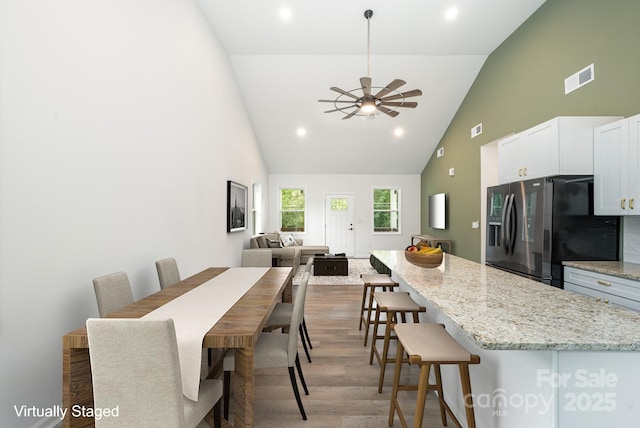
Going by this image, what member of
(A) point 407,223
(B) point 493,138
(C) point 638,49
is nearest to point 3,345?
(C) point 638,49

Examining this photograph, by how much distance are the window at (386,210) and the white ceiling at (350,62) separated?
119 centimetres

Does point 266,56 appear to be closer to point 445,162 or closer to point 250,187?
point 250,187

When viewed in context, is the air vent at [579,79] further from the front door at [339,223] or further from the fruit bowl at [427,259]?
the front door at [339,223]

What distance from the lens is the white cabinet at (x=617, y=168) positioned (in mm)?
2402

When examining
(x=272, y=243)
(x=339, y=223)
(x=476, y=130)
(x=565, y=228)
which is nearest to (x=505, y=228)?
(x=565, y=228)

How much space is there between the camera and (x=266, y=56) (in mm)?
5449

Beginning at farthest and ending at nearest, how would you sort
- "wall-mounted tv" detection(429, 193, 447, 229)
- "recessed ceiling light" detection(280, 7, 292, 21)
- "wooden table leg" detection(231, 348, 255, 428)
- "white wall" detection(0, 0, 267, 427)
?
"wall-mounted tv" detection(429, 193, 447, 229) < "recessed ceiling light" detection(280, 7, 292, 21) < "white wall" detection(0, 0, 267, 427) < "wooden table leg" detection(231, 348, 255, 428)

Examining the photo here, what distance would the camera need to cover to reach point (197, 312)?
1.73 m

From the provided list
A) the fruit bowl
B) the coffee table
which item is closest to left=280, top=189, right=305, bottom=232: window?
the coffee table

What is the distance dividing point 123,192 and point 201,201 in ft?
4.88

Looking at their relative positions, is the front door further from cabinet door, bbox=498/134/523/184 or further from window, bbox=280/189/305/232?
cabinet door, bbox=498/134/523/184

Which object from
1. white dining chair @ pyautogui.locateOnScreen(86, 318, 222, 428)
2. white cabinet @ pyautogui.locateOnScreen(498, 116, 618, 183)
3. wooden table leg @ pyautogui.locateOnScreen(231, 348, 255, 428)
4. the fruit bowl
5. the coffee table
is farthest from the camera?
the coffee table

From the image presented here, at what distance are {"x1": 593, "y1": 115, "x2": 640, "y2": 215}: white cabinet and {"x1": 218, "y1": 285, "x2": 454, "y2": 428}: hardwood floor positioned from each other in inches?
85.9

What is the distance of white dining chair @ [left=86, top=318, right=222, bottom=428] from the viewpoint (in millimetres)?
1179
